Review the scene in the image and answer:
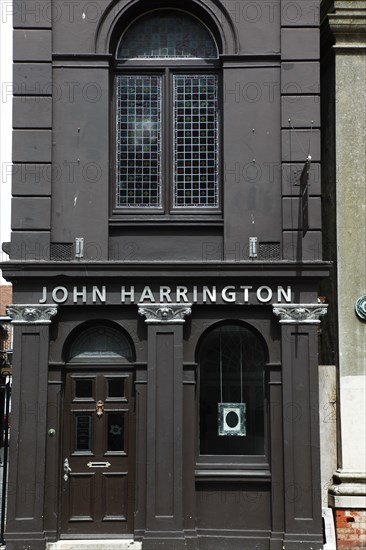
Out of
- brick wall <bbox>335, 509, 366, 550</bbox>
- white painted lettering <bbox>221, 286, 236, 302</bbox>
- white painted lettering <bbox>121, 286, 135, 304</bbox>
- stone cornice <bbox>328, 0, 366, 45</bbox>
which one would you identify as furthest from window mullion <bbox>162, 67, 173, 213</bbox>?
brick wall <bbox>335, 509, 366, 550</bbox>

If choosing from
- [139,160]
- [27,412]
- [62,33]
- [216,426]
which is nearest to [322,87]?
[139,160]

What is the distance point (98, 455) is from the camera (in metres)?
13.1

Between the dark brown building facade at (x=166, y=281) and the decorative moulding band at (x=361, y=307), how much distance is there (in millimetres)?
800

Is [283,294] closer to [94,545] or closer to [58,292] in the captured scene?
[58,292]

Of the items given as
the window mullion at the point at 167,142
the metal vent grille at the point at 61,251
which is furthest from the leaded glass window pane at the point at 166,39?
the metal vent grille at the point at 61,251

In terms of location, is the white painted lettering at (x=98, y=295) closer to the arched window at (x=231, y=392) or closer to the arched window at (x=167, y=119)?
the arched window at (x=167, y=119)

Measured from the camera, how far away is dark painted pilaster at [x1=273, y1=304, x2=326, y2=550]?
41.2 feet

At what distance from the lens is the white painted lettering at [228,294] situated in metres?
13.1

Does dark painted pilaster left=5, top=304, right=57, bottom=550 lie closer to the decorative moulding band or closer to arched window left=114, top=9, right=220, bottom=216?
arched window left=114, top=9, right=220, bottom=216

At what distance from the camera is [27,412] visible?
12883 mm

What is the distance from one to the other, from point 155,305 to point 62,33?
190 inches

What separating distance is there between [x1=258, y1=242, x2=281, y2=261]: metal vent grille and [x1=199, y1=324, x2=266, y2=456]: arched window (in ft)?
4.00

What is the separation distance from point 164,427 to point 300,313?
9.22 feet

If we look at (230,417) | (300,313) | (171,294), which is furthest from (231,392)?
(171,294)
